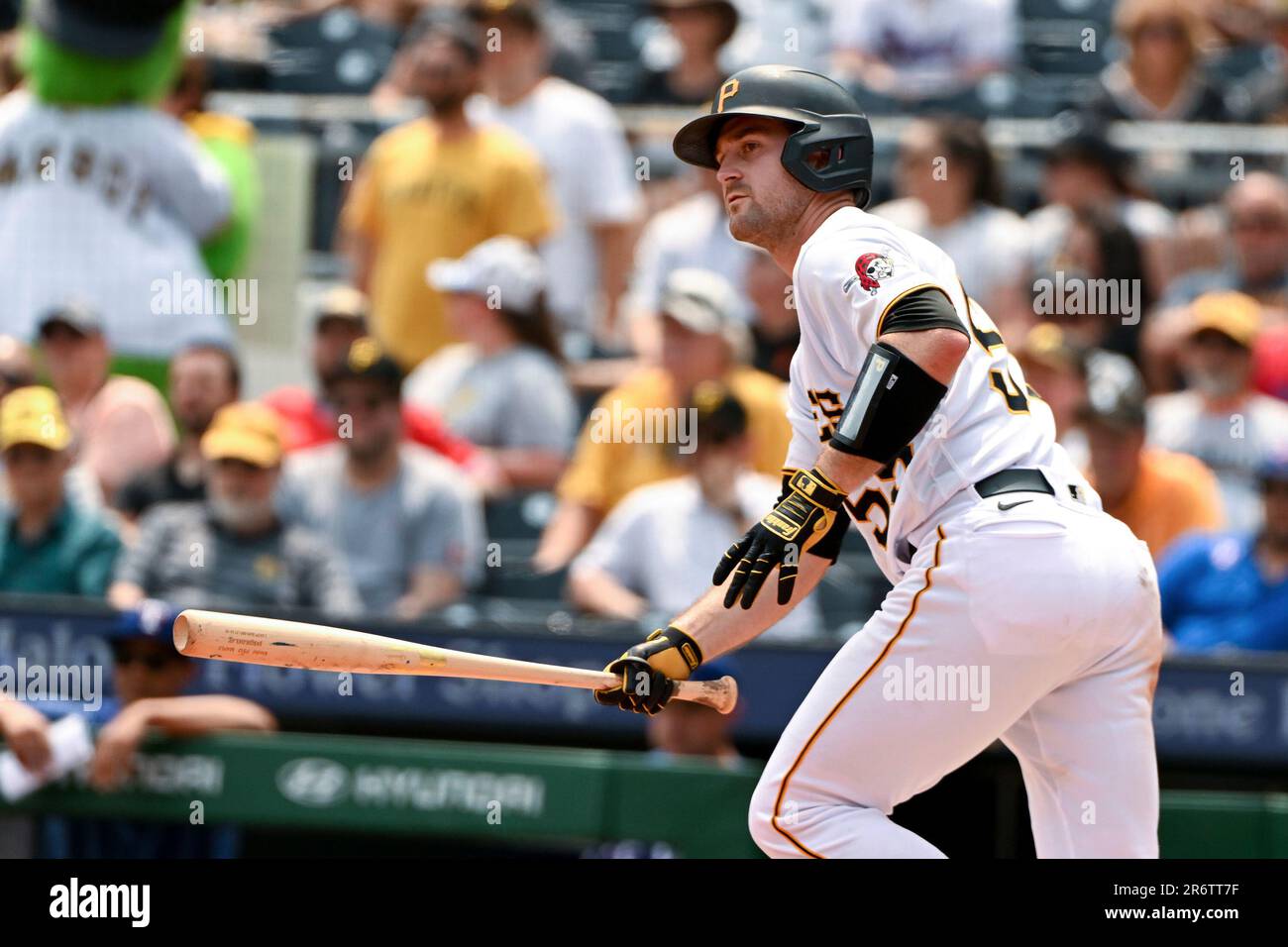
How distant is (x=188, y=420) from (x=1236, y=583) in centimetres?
362

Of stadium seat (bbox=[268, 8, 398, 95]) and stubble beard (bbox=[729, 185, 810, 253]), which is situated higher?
stadium seat (bbox=[268, 8, 398, 95])

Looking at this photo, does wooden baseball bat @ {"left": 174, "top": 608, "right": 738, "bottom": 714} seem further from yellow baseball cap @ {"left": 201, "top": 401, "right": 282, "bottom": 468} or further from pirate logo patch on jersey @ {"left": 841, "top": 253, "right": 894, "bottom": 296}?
yellow baseball cap @ {"left": 201, "top": 401, "right": 282, "bottom": 468}

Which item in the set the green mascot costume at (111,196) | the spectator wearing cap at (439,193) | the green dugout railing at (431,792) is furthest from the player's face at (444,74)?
the green dugout railing at (431,792)

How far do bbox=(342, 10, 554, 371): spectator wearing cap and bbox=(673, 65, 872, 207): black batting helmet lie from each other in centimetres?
416

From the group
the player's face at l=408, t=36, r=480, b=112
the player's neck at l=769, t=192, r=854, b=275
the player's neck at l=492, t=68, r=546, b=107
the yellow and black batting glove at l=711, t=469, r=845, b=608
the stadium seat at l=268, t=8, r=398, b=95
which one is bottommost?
the yellow and black batting glove at l=711, t=469, r=845, b=608

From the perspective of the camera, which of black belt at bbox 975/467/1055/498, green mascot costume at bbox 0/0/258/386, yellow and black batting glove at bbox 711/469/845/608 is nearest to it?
yellow and black batting glove at bbox 711/469/845/608

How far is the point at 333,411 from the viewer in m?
7.52

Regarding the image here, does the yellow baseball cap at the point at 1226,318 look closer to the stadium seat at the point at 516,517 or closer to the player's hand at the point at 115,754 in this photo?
the stadium seat at the point at 516,517

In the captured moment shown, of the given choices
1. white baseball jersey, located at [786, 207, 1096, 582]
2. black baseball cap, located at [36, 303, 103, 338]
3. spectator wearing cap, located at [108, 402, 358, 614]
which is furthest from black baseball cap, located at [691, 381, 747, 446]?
white baseball jersey, located at [786, 207, 1096, 582]

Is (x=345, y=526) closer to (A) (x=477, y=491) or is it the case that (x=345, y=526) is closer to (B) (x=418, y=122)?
(A) (x=477, y=491)

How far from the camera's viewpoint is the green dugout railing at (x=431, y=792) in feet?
20.5

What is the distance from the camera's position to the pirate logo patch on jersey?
388 centimetres
